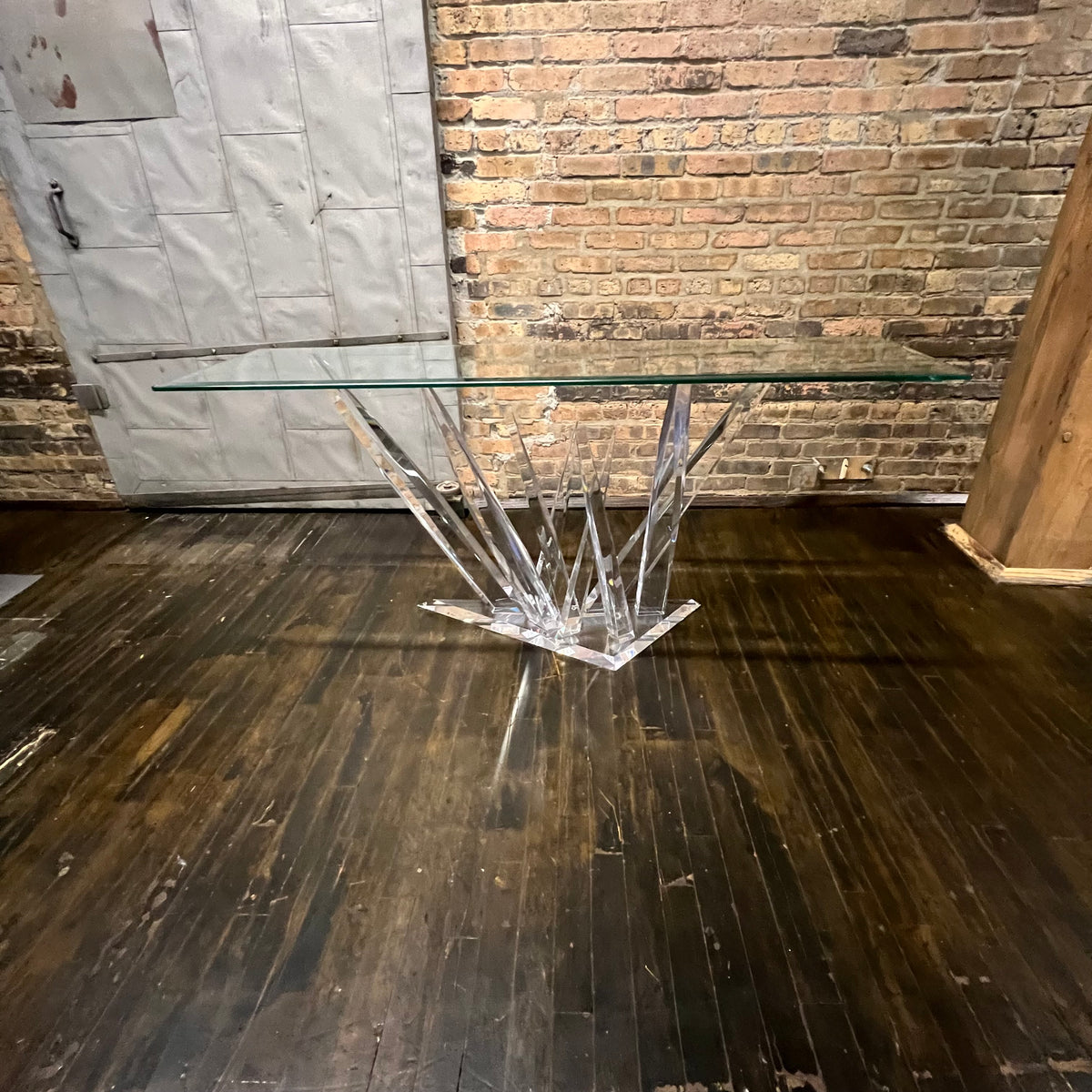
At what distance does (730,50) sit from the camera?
6.59ft

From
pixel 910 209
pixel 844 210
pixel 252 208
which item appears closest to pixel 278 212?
pixel 252 208

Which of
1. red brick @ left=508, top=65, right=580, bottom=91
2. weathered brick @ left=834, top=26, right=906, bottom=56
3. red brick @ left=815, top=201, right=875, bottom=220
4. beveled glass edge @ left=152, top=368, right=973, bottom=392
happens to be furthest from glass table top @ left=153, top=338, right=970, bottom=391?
weathered brick @ left=834, top=26, right=906, bottom=56

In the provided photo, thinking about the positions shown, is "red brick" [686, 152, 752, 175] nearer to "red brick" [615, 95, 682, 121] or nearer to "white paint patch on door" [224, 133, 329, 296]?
"red brick" [615, 95, 682, 121]

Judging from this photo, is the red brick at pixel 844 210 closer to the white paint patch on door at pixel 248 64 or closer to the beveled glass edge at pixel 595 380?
the beveled glass edge at pixel 595 380

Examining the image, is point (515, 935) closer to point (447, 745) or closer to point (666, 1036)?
point (666, 1036)

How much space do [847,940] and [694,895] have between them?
11.0 inches

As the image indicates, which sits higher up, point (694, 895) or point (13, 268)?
point (13, 268)

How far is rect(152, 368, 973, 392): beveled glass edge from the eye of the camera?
1211mm

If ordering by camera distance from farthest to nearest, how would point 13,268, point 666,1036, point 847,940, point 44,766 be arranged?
point 13,268 < point 44,766 < point 847,940 < point 666,1036

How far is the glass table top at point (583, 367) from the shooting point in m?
1.26

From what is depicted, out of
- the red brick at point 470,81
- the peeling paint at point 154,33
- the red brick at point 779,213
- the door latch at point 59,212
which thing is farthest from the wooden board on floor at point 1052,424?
the door latch at point 59,212

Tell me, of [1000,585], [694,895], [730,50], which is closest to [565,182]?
[730,50]

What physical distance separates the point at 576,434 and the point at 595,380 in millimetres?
486

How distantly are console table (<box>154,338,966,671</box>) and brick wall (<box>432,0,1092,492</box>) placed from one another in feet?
1.39
